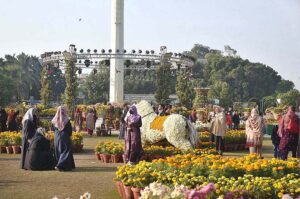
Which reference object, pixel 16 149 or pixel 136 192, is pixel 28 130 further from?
pixel 136 192

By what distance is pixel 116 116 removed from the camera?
A: 30906 millimetres

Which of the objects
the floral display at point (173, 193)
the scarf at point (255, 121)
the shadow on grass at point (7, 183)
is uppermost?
the scarf at point (255, 121)

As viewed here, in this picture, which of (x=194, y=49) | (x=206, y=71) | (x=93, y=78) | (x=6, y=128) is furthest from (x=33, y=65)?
(x=6, y=128)

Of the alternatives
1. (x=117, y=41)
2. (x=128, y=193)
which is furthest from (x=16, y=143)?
(x=117, y=41)

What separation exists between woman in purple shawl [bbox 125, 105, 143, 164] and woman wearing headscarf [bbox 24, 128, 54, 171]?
183 cm

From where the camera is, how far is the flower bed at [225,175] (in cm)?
691

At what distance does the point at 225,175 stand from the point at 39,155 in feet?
18.1

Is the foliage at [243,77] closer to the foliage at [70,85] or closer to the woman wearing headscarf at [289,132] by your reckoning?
the foliage at [70,85]

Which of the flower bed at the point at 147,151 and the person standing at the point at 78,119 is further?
the person standing at the point at 78,119

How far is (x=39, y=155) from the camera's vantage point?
467 inches

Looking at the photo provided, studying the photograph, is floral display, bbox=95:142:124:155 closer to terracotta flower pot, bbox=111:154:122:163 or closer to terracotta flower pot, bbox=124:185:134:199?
terracotta flower pot, bbox=111:154:122:163

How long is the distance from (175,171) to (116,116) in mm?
23151

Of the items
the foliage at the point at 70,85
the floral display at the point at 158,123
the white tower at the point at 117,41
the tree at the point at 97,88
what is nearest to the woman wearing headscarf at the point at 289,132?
the floral display at the point at 158,123

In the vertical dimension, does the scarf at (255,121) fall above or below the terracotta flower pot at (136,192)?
above
